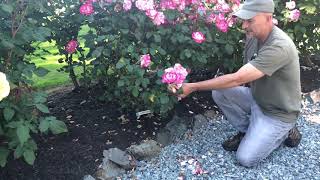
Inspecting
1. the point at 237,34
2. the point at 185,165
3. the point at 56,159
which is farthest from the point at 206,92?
the point at 56,159

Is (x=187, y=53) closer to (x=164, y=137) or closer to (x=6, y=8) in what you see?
(x=164, y=137)

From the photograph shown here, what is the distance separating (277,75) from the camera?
11.2 feet

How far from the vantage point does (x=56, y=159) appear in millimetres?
3303

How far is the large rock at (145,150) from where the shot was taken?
3.50 m

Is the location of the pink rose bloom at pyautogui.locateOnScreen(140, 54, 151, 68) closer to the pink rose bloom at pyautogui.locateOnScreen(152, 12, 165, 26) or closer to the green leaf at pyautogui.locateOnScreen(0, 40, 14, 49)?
the pink rose bloom at pyautogui.locateOnScreen(152, 12, 165, 26)


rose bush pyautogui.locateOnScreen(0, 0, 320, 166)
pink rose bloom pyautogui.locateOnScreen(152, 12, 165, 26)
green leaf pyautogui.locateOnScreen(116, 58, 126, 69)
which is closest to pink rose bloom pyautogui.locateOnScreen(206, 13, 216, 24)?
rose bush pyautogui.locateOnScreen(0, 0, 320, 166)

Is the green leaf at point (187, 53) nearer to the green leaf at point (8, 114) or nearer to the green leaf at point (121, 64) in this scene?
the green leaf at point (121, 64)

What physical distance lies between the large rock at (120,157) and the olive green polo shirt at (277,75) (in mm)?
1129

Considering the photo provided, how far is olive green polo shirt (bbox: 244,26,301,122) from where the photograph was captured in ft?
10.5

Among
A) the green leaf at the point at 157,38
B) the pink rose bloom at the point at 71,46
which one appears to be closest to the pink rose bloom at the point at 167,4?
the green leaf at the point at 157,38

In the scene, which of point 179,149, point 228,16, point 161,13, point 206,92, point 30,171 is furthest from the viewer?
point 206,92

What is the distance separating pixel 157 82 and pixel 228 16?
1.03 metres

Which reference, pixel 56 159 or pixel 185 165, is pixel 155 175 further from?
pixel 56 159

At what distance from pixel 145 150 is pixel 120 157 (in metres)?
0.23
